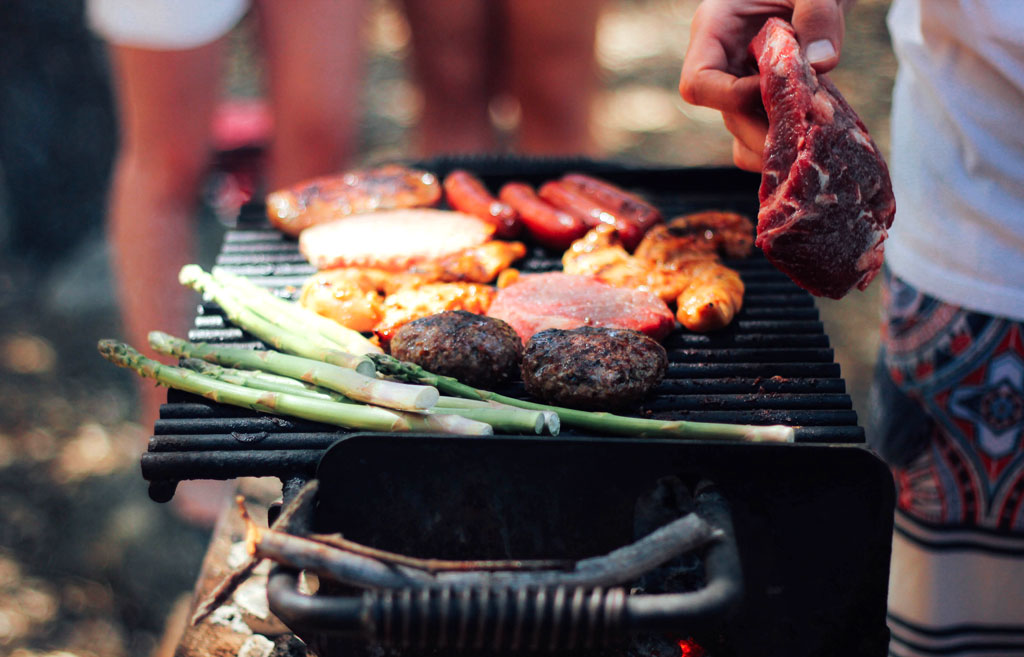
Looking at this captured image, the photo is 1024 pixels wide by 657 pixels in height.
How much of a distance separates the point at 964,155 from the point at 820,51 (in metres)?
0.94

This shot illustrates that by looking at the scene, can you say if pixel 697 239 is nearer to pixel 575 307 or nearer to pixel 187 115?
A: pixel 575 307

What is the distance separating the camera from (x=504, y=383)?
2.49 metres

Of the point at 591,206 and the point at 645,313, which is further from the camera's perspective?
the point at 591,206

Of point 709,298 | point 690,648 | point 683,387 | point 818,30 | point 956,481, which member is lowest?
point 956,481

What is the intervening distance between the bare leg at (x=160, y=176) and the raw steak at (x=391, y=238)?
5.19ft

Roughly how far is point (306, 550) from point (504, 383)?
3.11ft

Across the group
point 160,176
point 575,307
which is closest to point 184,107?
point 160,176

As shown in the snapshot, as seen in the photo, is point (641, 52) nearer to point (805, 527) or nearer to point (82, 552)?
point (82, 552)

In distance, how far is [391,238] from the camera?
3207mm

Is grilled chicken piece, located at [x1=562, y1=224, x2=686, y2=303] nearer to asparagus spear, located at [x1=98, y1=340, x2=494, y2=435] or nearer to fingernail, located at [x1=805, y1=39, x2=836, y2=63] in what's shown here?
fingernail, located at [x1=805, y1=39, x2=836, y2=63]

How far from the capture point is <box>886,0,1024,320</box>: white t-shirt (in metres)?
2.77

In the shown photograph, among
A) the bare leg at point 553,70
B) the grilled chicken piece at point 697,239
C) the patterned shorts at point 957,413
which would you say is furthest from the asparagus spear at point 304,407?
the bare leg at point 553,70

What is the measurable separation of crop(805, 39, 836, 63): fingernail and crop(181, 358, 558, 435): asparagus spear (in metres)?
1.20

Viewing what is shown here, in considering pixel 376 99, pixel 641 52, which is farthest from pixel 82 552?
pixel 641 52
